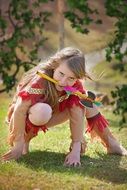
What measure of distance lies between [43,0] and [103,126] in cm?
298

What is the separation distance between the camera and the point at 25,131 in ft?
16.3

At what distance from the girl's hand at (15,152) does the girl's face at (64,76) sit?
1.91 feet

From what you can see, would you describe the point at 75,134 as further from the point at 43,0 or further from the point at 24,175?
the point at 43,0

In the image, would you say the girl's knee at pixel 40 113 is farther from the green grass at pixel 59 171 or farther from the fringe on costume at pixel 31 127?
the green grass at pixel 59 171

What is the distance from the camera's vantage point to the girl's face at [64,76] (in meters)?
4.70

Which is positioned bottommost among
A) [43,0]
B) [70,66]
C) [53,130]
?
[53,130]

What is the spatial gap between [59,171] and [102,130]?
96 centimetres

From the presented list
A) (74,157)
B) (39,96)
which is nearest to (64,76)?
(39,96)

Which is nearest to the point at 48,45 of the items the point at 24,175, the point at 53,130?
the point at 53,130

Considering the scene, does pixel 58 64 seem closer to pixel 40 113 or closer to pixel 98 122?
pixel 40 113

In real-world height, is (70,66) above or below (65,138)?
above

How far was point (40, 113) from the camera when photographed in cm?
470

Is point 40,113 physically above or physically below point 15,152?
above

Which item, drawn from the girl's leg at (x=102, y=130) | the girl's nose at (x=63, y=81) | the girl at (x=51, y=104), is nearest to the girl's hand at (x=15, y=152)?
the girl at (x=51, y=104)
